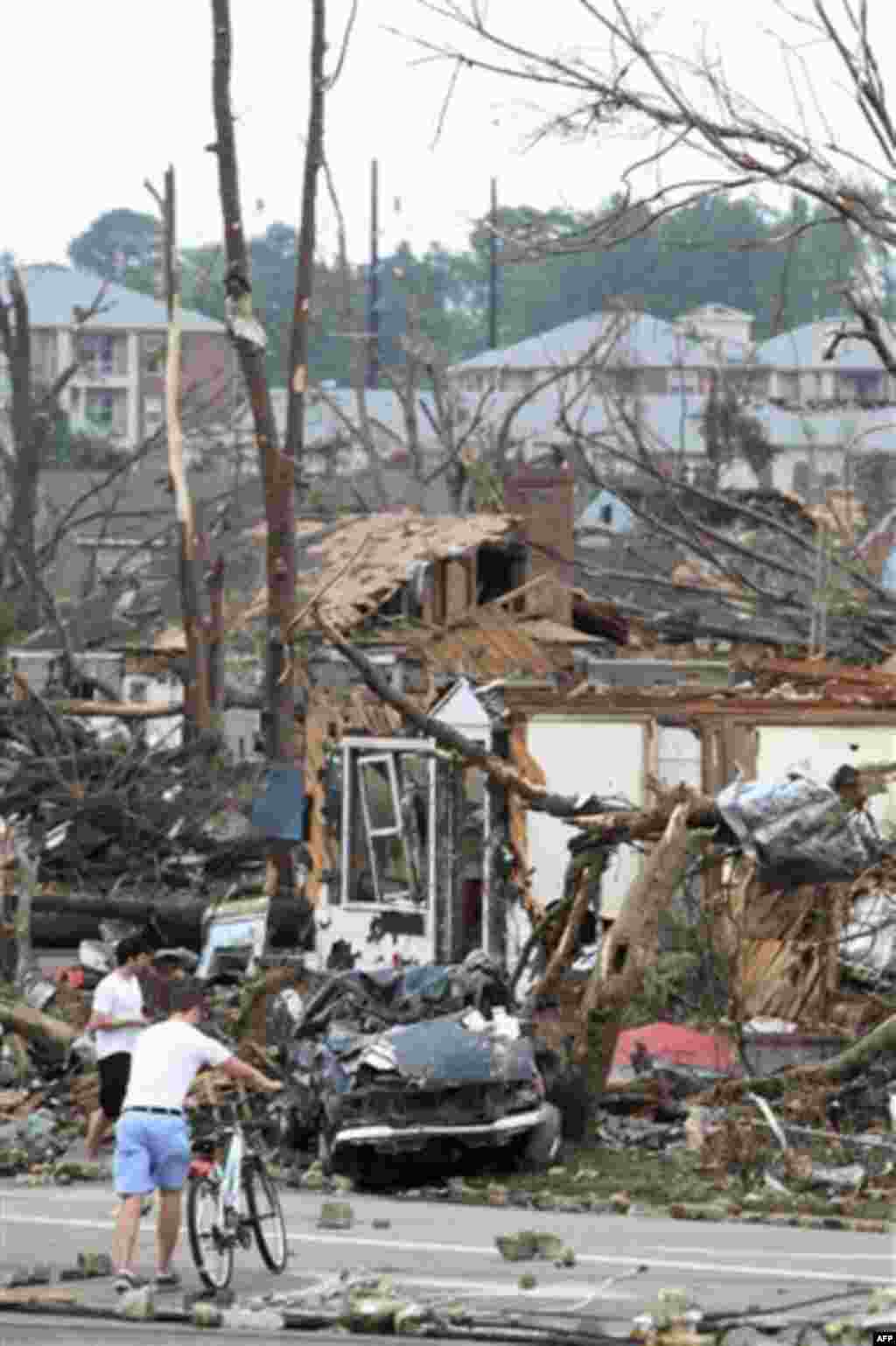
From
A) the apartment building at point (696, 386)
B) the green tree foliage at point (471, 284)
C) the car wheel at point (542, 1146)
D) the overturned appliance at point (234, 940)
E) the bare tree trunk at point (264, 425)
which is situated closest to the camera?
the car wheel at point (542, 1146)

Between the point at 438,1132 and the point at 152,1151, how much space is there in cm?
377

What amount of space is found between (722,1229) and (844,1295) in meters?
3.34

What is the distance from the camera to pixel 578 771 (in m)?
24.6

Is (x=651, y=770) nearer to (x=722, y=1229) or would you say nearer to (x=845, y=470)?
(x=722, y=1229)

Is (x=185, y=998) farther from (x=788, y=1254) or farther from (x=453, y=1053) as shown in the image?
(x=453, y=1053)

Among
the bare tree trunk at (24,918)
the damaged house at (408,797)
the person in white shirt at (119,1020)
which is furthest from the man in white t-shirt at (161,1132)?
the bare tree trunk at (24,918)

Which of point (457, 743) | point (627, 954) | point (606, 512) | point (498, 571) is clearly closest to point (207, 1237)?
point (627, 954)

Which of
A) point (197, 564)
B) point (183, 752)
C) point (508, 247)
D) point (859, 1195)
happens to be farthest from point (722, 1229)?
point (197, 564)

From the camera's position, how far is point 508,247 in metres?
20.4

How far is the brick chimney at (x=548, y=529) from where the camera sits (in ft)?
125

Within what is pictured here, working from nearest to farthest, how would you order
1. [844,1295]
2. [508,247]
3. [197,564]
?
1. [844,1295]
2. [508,247]
3. [197,564]

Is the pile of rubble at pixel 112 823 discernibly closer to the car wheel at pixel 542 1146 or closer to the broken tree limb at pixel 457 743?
the broken tree limb at pixel 457 743

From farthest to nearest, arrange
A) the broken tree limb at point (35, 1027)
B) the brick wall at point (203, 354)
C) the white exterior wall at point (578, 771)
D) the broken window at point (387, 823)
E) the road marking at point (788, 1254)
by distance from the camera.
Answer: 1. the brick wall at point (203, 354)
2. the broken window at point (387, 823)
3. the white exterior wall at point (578, 771)
4. the broken tree limb at point (35, 1027)
5. the road marking at point (788, 1254)

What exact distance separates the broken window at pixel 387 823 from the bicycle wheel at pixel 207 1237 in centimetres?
1122
